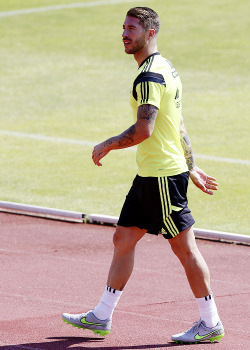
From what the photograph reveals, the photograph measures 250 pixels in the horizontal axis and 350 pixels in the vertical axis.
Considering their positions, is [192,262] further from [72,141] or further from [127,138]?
[72,141]

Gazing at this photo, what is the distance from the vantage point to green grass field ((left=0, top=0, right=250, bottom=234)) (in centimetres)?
1257

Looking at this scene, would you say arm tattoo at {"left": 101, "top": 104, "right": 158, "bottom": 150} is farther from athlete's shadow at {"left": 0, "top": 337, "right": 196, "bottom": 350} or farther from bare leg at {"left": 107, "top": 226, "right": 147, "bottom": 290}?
athlete's shadow at {"left": 0, "top": 337, "right": 196, "bottom": 350}

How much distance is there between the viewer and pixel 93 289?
8.19 meters

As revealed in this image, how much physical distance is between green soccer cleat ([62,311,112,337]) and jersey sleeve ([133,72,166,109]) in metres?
1.64

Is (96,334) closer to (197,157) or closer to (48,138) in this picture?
(197,157)

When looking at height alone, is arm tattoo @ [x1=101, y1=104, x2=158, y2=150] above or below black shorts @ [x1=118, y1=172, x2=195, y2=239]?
above

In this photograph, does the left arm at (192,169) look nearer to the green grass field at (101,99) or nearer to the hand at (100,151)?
the hand at (100,151)

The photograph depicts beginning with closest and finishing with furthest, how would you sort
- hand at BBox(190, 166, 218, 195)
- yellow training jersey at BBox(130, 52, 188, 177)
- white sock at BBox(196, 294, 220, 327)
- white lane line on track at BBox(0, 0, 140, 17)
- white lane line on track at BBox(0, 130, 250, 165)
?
yellow training jersey at BBox(130, 52, 188, 177)
white sock at BBox(196, 294, 220, 327)
hand at BBox(190, 166, 218, 195)
white lane line on track at BBox(0, 130, 250, 165)
white lane line on track at BBox(0, 0, 140, 17)

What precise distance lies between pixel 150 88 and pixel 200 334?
1.84 m

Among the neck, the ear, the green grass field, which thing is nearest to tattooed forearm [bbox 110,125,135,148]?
the neck

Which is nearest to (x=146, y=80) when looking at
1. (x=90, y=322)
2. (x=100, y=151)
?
(x=100, y=151)

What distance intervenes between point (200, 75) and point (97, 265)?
44.8 feet

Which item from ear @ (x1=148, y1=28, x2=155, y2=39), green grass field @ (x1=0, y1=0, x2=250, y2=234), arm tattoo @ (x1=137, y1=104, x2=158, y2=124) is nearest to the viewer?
arm tattoo @ (x1=137, y1=104, x2=158, y2=124)

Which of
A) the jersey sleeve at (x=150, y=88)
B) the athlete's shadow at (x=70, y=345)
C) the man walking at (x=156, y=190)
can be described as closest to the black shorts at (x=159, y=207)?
the man walking at (x=156, y=190)
